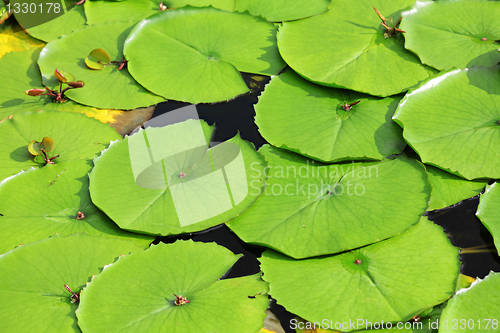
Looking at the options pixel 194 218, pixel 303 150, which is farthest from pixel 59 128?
pixel 303 150

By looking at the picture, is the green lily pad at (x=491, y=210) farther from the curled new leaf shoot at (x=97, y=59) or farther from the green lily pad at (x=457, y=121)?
the curled new leaf shoot at (x=97, y=59)

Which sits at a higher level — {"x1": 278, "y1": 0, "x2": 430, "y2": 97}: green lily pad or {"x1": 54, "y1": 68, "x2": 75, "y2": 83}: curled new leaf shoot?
{"x1": 278, "y1": 0, "x2": 430, "y2": 97}: green lily pad

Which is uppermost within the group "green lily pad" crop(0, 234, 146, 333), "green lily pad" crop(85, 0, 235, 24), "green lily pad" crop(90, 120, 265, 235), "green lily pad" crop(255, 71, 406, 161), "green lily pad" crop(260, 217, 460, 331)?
"green lily pad" crop(85, 0, 235, 24)

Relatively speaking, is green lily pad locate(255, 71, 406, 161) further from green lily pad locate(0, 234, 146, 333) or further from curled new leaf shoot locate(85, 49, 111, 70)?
curled new leaf shoot locate(85, 49, 111, 70)

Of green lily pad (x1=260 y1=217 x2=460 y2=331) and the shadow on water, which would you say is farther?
the shadow on water

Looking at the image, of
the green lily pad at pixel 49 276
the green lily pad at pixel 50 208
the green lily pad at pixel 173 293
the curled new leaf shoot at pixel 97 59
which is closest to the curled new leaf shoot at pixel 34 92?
the curled new leaf shoot at pixel 97 59

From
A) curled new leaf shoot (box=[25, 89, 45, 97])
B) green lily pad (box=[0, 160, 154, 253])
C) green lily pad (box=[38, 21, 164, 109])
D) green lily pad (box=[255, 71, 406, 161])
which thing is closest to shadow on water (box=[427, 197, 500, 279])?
green lily pad (box=[255, 71, 406, 161])

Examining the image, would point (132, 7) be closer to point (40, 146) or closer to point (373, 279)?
point (40, 146)
